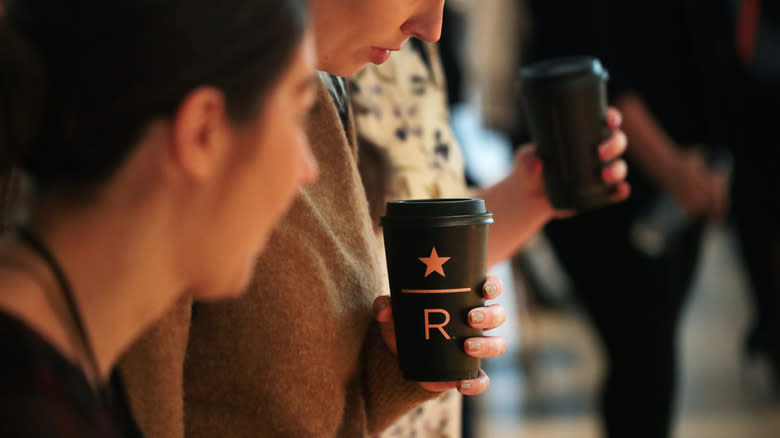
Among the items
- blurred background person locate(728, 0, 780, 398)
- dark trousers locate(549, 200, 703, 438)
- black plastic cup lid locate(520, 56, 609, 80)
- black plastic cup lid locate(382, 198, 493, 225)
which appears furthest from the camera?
blurred background person locate(728, 0, 780, 398)

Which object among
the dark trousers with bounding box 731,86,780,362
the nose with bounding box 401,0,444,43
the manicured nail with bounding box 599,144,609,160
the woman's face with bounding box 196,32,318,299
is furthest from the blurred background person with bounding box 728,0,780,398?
the woman's face with bounding box 196,32,318,299

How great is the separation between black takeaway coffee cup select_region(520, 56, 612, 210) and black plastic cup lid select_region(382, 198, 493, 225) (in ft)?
1.77

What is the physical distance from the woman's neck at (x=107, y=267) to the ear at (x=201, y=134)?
50 mm

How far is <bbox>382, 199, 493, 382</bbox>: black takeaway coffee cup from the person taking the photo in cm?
94

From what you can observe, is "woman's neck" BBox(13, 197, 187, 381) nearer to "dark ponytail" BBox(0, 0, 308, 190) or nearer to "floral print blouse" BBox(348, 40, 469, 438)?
"dark ponytail" BBox(0, 0, 308, 190)

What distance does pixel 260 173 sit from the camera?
2.47ft

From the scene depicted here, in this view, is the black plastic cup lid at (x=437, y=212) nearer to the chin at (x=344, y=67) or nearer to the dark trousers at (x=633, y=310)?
the chin at (x=344, y=67)

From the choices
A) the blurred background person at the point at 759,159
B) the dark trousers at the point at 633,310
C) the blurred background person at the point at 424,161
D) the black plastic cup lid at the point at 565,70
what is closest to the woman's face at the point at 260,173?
the blurred background person at the point at 424,161

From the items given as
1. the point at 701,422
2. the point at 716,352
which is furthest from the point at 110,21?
the point at 716,352

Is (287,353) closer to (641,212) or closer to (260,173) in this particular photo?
(260,173)

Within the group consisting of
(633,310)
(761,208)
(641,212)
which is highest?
(641,212)

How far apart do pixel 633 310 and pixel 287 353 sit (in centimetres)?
135

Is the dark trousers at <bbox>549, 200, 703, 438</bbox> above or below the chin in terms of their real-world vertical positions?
below

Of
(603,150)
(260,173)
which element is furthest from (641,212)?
(260,173)
